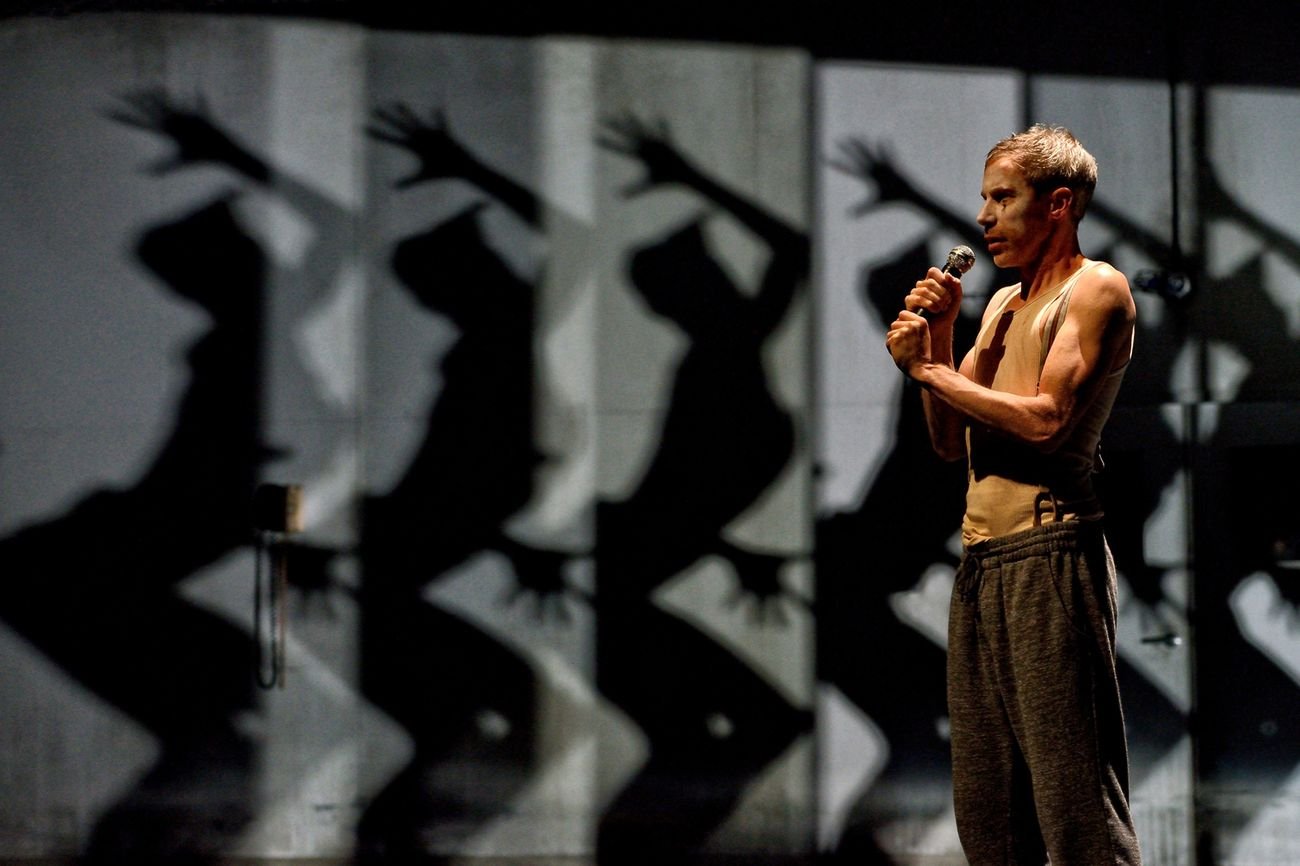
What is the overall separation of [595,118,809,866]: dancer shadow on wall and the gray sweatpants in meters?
2.11

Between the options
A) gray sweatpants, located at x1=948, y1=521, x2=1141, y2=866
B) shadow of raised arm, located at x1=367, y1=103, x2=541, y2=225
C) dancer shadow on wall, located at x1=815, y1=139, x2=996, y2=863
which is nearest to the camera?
gray sweatpants, located at x1=948, y1=521, x2=1141, y2=866

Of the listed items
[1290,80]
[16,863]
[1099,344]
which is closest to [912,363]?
[1099,344]

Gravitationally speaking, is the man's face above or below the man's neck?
above

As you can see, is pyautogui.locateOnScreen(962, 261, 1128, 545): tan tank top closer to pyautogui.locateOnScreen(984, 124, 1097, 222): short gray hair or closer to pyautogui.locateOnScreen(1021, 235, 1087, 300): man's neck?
pyautogui.locateOnScreen(1021, 235, 1087, 300): man's neck

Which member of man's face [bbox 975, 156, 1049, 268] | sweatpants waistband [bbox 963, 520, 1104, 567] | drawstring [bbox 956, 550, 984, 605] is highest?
man's face [bbox 975, 156, 1049, 268]

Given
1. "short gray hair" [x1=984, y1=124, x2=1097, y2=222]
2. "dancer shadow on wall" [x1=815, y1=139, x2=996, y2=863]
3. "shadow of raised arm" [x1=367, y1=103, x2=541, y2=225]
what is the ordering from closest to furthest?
"short gray hair" [x1=984, y1=124, x2=1097, y2=222], "dancer shadow on wall" [x1=815, y1=139, x2=996, y2=863], "shadow of raised arm" [x1=367, y1=103, x2=541, y2=225]

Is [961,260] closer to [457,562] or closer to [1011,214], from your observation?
[1011,214]

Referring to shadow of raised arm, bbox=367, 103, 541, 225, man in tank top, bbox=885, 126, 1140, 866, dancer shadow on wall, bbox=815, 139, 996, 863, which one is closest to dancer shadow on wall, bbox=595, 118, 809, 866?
dancer shadow on wall, bbox=815, 139, 996, 863

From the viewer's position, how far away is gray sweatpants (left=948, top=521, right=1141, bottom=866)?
8.34ft

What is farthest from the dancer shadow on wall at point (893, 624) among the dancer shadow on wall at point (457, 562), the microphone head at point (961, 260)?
the microphone head at point (961, 260)

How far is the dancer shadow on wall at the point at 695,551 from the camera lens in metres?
4.83

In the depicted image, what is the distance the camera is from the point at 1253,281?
489 cm

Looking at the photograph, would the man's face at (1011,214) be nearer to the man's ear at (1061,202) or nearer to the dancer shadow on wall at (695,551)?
the man's ear at (1061,202)

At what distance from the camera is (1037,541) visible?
263 centimetres
